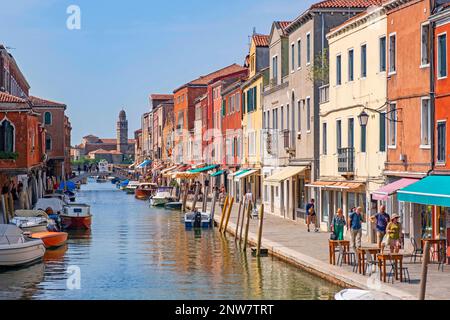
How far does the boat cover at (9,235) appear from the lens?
97.3ft

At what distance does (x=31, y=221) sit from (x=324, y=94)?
42.5ft

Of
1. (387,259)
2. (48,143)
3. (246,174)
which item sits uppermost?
(48,143)

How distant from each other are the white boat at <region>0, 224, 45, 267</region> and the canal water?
0.34m

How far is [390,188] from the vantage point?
92.4 feet

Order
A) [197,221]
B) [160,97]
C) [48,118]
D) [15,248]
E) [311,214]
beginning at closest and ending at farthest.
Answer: [15,248], [311,214], [197,221], [48,118], [160,97]

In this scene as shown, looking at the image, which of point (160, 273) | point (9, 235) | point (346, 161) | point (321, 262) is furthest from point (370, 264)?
point (9, 235)

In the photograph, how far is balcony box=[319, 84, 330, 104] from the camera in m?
37.1

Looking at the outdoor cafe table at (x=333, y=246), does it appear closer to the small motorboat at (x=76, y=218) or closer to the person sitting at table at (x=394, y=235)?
the person sitting at table at (x=394, y=235)

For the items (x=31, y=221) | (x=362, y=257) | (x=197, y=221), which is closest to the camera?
(x=362, y=257)

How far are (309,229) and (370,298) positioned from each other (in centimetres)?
2045

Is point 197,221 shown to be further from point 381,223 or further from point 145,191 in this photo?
point 145,191

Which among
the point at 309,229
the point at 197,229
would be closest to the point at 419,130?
the point at 309,229

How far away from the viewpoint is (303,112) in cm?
4128

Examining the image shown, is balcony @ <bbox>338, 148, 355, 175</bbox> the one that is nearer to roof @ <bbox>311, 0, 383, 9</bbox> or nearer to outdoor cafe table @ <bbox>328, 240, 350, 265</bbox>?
roof @ <bbox>311, 0, 383, 9</bbox>
